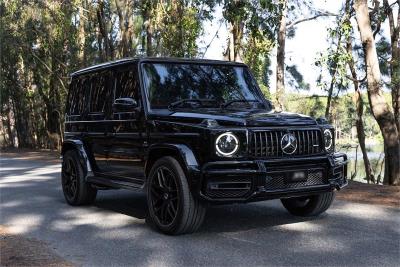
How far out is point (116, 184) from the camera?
7578mm

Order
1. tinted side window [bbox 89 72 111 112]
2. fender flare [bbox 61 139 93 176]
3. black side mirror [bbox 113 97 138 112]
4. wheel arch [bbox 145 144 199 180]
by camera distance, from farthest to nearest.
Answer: fender flare [bbox 61 139 93 176]
tinted side window [bbox 89 72 111 112]
black side mirror [bbox 113 97 138 112]
wheel arch [bbox 145 144 199 180]

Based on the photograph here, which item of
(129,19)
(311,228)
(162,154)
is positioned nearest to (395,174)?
(311,228)

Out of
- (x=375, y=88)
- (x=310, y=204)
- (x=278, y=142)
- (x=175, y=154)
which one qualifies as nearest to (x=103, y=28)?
(x=375, y=88)

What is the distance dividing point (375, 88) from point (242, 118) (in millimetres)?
10019

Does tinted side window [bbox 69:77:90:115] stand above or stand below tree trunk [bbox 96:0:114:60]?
below

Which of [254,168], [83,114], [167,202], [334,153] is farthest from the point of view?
[83,114]

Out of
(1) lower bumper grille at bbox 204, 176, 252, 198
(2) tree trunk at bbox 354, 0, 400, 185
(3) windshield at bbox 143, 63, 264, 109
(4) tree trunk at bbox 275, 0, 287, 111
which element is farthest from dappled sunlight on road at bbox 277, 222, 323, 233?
(4) tree trunk at bbox 275, 0, 287, 111

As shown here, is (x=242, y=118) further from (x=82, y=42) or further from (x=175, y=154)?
(x=82, y=42)

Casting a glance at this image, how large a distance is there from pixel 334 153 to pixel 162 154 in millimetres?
2160

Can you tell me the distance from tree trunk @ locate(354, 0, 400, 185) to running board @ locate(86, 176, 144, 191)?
9.47 meters

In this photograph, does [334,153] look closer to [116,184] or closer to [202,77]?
[202,77]

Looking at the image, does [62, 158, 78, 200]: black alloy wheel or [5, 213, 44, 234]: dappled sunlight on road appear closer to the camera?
[5, 213, 44, 234]: dappled sunlight on road

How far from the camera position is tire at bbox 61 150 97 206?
28.4 ft

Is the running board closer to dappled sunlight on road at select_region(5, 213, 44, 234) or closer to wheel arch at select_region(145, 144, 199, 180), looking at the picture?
wheel arch at select_region(145, 144, 199, 180)
